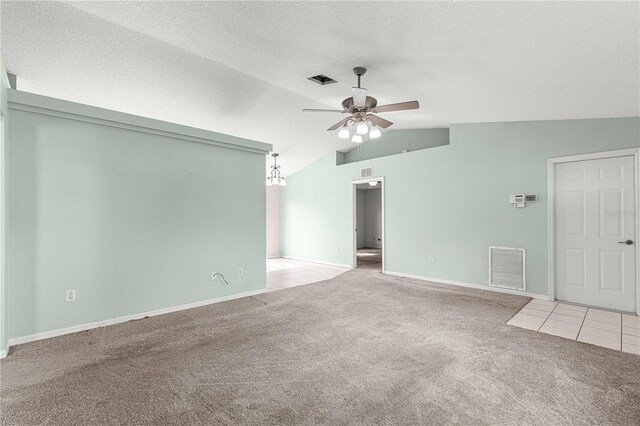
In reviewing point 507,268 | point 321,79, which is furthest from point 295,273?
point 321,79

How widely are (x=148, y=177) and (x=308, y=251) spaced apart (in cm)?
534

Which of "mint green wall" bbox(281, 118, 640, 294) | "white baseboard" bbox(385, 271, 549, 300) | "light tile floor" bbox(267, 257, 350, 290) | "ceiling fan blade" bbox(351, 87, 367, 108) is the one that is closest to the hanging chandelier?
"mint green wall" bbox(281, 118, 640, 294)

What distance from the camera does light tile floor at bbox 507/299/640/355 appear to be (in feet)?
10.2

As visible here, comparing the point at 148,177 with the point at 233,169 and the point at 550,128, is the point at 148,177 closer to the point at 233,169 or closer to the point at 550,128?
the point at 233,169

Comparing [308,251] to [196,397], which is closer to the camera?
[196,397]

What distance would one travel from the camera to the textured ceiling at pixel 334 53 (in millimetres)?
2395

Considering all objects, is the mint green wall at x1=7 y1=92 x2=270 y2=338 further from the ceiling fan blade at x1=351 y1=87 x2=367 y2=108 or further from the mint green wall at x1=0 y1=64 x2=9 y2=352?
the ceiling fan blade at x1=351 y1=87 x2=367 y2=108

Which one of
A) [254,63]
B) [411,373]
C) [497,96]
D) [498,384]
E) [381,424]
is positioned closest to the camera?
[381,424]

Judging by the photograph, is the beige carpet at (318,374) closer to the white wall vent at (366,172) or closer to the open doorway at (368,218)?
the white wall vent at (366,172)

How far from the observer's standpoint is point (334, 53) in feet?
10.6

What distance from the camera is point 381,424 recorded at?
1.87 meters

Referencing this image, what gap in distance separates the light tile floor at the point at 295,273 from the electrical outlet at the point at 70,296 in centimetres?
277

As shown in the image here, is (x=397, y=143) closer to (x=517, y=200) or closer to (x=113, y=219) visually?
(x=517, y=200)

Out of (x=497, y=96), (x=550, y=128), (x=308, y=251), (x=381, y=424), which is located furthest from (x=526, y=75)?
(x=308, y=251)
